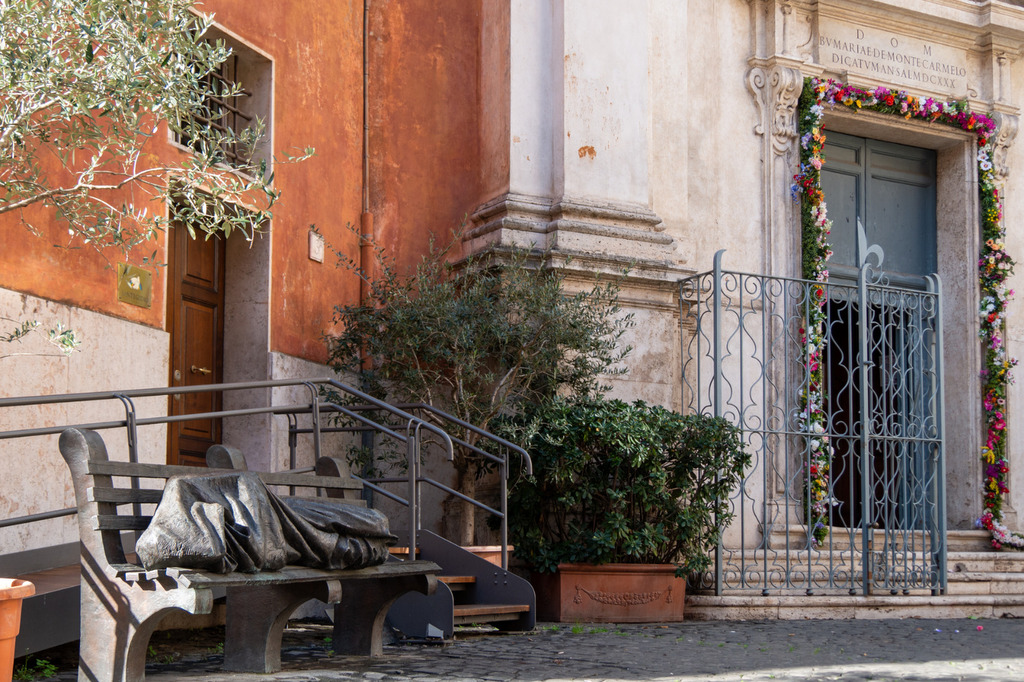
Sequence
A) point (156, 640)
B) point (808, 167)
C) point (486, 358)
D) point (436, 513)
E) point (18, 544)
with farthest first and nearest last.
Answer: point (808, 167)
point (436, 513)
point (486, 358)
point (156, 640)
point (18, 544)

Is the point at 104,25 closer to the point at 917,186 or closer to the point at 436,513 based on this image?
the point at 436,513

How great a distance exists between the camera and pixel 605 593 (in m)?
7.69

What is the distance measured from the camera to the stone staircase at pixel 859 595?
8328 millimetres

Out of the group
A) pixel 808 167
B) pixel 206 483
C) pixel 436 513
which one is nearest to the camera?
pixel 206 483

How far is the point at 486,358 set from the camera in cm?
824

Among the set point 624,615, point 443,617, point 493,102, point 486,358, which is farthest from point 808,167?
point 443,617

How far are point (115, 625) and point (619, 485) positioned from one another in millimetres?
4349

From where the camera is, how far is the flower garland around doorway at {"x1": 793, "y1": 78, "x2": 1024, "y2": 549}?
10172 mm

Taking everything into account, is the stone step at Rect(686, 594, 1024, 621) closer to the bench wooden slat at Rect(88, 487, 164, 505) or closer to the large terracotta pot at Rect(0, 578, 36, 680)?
the bench wooden slat at Rect(88, 487, 164, 505)

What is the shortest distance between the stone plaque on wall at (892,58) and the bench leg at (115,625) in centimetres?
868

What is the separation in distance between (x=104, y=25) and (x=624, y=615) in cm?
502

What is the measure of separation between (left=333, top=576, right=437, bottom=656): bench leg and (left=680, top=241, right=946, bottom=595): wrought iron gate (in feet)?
11.9

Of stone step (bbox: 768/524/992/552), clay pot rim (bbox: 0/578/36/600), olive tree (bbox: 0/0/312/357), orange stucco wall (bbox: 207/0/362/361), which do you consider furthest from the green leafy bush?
clay pot rim (bbox: 0/578/36/600)

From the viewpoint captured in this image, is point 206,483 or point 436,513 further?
point 436,513
